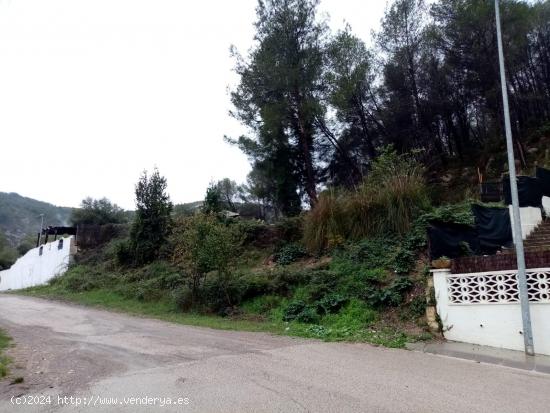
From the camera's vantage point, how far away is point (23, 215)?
86.5m

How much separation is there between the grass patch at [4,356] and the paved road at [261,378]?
0.70ft

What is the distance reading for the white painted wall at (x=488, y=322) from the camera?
777 centimetres

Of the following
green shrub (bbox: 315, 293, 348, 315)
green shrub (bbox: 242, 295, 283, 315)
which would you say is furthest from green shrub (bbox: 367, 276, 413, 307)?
green shrub (bbox: 242, 295, 283, 315)

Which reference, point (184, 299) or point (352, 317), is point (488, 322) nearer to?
point (352, 317)

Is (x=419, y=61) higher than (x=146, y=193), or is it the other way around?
(x=419, y=61)

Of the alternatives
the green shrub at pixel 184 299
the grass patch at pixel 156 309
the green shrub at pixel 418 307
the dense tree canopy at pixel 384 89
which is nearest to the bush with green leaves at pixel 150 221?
the grass patch at pixel 156 309

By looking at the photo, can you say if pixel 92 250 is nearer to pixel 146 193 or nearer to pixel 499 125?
pixel 146 193

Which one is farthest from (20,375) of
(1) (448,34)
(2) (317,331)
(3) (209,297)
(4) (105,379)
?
(1) (448,34)

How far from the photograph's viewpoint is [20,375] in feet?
21.6

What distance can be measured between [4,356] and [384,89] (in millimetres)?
26182

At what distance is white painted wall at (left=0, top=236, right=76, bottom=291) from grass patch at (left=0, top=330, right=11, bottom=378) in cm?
2193

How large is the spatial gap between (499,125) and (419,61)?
6.90 m

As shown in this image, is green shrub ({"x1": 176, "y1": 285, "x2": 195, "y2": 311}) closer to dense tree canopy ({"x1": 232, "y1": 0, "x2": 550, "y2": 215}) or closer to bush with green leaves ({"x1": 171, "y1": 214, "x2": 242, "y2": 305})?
bush with green leaves ({"x1": 171, "y1": 214, "x2": 242, "y2": 305})

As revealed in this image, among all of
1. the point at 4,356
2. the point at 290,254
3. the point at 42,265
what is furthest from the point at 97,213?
the point at 4,356
